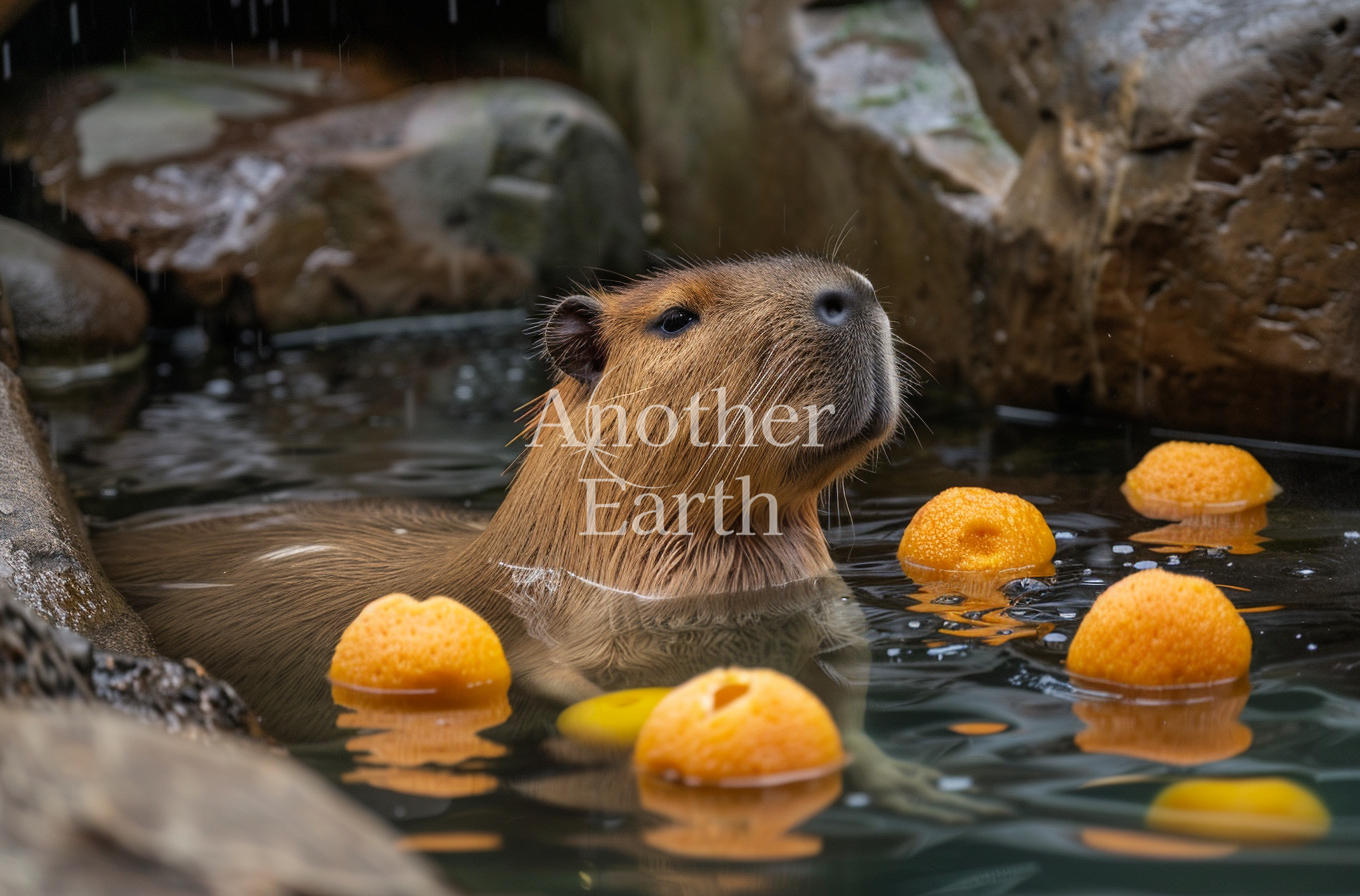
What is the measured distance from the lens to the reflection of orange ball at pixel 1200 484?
4070 mm

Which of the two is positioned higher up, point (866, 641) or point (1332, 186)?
point (1332, 186)

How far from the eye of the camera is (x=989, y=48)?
21.7 feet

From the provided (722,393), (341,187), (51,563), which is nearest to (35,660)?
(51,563)

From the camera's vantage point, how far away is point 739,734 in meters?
2.09

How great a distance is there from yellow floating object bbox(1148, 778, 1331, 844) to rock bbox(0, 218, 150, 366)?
6880mm

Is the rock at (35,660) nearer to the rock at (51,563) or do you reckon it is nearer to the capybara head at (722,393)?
the rock at (51,563)

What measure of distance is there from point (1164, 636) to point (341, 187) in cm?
729

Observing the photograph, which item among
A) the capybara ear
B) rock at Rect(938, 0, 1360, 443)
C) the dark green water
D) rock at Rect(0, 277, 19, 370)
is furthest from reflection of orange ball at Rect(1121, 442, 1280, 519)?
rock at Rect(0, 277, 19, 370)

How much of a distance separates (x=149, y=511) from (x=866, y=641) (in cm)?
283

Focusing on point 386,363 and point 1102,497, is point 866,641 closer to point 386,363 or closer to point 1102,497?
point 1102,497

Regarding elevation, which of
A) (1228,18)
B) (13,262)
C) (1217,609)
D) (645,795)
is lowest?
(645,795)

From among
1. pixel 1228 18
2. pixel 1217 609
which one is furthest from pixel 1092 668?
pixel 1228 18

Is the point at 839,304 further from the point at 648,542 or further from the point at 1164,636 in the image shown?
the point at 1164,636

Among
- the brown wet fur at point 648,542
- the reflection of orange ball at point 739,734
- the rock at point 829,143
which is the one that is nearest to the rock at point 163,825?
the reflection of orange ball at point 739,734
